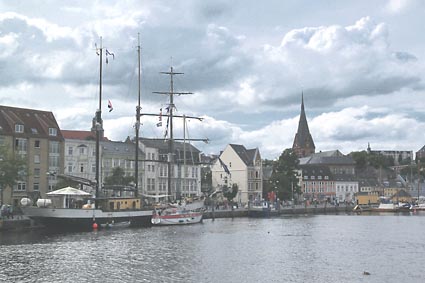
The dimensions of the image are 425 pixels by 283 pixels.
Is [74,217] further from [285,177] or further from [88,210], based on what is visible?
[285,177]

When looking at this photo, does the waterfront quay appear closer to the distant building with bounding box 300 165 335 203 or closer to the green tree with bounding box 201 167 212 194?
the green tree with bounding box 201 167 212 194

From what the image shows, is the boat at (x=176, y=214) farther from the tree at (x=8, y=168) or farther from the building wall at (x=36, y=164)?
the building wall at (x=36, y=164)

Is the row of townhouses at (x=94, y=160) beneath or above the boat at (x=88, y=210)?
above

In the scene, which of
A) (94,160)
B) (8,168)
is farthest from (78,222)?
(94,160)

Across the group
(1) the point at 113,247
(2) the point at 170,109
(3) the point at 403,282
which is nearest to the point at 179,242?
(1) the point at 113,247

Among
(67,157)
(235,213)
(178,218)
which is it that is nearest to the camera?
(178,218)

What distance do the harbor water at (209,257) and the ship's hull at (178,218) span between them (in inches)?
520

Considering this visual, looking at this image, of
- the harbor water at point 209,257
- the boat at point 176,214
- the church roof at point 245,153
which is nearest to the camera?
the harbor water at point 209,257

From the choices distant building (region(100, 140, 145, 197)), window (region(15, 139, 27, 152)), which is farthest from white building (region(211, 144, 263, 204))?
window (region(15, 139, 27, 152))

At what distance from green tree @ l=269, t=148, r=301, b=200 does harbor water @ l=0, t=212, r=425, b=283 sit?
230 feet

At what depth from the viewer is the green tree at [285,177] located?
A: 14062 cm

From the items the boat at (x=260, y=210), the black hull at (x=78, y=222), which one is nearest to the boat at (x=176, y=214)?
the black hull at (x=78, y=222)

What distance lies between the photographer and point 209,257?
154ft

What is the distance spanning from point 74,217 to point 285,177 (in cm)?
7963
